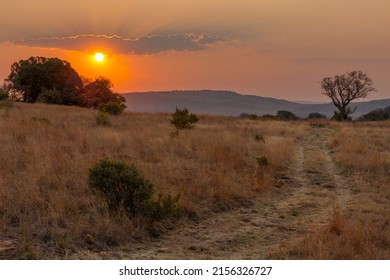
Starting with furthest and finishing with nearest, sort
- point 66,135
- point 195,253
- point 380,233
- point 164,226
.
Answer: point 66,135
point 164,226
point 380,233
point 195,253

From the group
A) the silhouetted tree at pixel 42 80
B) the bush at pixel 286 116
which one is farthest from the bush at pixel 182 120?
the silhouetted tree at pixel 42 80

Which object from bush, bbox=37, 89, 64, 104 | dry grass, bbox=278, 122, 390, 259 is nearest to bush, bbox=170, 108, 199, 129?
dry grass, bbox=278, 122, 390, 259

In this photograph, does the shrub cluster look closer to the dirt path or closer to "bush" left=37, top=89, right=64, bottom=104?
the dirt path

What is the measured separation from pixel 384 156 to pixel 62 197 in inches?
488

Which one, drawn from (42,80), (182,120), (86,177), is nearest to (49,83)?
(42,80)

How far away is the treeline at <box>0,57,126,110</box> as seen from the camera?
4756 centimetres

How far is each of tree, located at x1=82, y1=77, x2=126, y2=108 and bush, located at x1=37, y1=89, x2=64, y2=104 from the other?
372 cm

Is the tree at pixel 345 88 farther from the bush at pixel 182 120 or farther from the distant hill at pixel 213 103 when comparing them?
the distant hill at pixel 213 103

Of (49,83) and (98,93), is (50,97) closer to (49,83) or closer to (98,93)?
(49,83)

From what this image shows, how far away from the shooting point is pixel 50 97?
45.2m

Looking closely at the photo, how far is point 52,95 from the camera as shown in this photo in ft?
148

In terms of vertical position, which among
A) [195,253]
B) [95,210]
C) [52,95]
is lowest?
[195,253]
